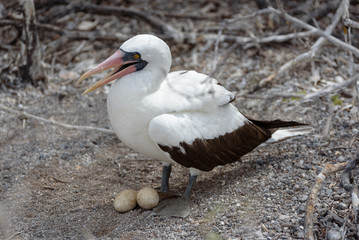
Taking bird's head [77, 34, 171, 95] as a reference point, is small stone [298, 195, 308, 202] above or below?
below

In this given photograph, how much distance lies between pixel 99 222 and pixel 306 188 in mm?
1536

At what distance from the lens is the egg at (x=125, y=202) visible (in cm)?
369

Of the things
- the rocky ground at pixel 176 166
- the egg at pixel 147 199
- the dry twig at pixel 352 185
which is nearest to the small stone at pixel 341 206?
the rocky ground at pixel 176 166

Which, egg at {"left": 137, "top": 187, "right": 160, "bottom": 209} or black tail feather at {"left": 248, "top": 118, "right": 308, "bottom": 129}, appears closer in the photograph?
egg at {"left": 137, "top": 187, "right": 160, "bottom": 209}

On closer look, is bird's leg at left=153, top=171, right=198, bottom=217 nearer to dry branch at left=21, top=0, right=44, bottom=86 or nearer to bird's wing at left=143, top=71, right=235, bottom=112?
bird's wing at left=143, top=71, right=235, bottom=112

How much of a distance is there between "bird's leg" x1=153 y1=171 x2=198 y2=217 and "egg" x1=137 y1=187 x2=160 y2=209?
0.05m

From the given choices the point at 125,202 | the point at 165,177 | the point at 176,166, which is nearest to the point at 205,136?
the point at 165,177

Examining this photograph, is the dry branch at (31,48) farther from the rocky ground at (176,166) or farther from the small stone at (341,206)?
the small stone at (341,206)

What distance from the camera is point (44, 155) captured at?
4570 mm

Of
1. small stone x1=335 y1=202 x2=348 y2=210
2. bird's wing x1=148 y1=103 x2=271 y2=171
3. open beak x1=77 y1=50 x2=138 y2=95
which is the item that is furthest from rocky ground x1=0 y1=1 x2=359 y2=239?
open beak x1=77 y1=50 x2=138 y2=95

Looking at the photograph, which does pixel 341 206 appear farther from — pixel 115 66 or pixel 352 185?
pixel 115 66

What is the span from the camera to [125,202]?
369 cm

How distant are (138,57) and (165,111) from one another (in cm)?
47

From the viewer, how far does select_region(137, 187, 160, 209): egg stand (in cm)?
368
